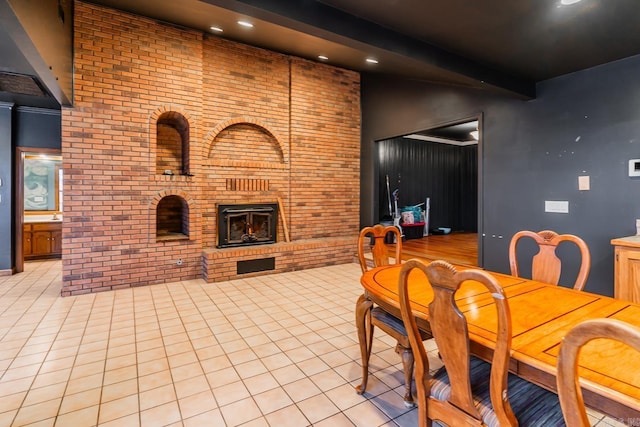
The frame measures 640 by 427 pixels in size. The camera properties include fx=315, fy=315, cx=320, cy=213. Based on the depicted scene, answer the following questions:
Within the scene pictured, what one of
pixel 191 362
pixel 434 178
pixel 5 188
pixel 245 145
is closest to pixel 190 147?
pixel 245 145

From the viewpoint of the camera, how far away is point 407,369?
6.11 ft

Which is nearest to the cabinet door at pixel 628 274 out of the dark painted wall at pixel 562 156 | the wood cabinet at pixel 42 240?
the dark painted wall at pixel 562 156

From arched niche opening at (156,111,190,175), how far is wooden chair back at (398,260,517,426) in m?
4.43

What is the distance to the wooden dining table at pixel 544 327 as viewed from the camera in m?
0.93

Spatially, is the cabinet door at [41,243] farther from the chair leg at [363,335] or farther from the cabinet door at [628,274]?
the cabinet door at [628,274]

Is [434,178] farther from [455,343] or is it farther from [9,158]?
[9,158]

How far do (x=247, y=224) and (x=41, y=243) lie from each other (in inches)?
168

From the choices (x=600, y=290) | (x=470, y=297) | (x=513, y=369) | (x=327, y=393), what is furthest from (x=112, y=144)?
(x=600, y=290)

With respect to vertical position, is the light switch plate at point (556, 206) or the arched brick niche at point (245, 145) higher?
the arched brick niche at point (245, 145)

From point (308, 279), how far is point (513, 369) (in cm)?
386

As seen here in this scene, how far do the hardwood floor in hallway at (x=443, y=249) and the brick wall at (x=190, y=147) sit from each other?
4.51 feet

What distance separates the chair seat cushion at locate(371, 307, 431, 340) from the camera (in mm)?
1893

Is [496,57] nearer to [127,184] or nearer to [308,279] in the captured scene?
[308,279]

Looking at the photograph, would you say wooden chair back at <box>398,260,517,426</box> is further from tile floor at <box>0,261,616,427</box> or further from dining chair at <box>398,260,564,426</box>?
tile floor at <box>0,261,616,427</box>
